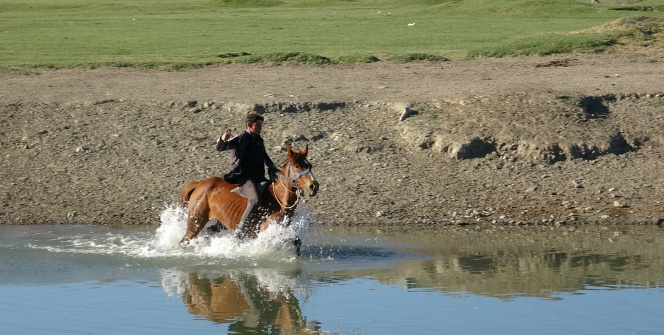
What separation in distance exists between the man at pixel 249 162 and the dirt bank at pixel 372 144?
2.26m

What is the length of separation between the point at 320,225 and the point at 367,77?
272 inches

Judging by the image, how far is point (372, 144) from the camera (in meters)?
15.3

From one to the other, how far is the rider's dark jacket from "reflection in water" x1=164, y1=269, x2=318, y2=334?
1.15 metres

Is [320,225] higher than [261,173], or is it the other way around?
[261,173]

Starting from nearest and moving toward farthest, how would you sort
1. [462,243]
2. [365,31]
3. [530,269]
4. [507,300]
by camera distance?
[507,300] < [530,269] < [462,243] < [365,31]

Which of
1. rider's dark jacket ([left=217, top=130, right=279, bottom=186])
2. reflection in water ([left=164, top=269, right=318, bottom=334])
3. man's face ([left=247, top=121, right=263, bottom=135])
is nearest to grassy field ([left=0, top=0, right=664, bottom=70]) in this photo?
rider's dark jacket ([left=217, top=130, right=279, bottom=186])

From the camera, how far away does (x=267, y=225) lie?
1080 cm

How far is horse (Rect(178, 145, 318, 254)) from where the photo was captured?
10.4 metres

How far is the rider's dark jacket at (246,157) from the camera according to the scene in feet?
Answer: 35.4

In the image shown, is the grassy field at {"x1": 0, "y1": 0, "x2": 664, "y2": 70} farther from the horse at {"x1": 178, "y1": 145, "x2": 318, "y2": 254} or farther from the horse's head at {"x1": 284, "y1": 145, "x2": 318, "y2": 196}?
the horse's head at {"x1": 284, "y1": 145, "x2": 318, "y2": 196}

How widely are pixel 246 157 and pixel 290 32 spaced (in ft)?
62.8

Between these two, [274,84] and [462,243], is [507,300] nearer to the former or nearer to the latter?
[462,243]

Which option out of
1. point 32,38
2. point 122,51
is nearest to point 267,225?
point 122,51

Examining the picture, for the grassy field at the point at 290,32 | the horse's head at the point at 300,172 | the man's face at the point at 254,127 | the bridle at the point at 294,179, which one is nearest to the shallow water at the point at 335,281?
the bridle at the point at 294,179
